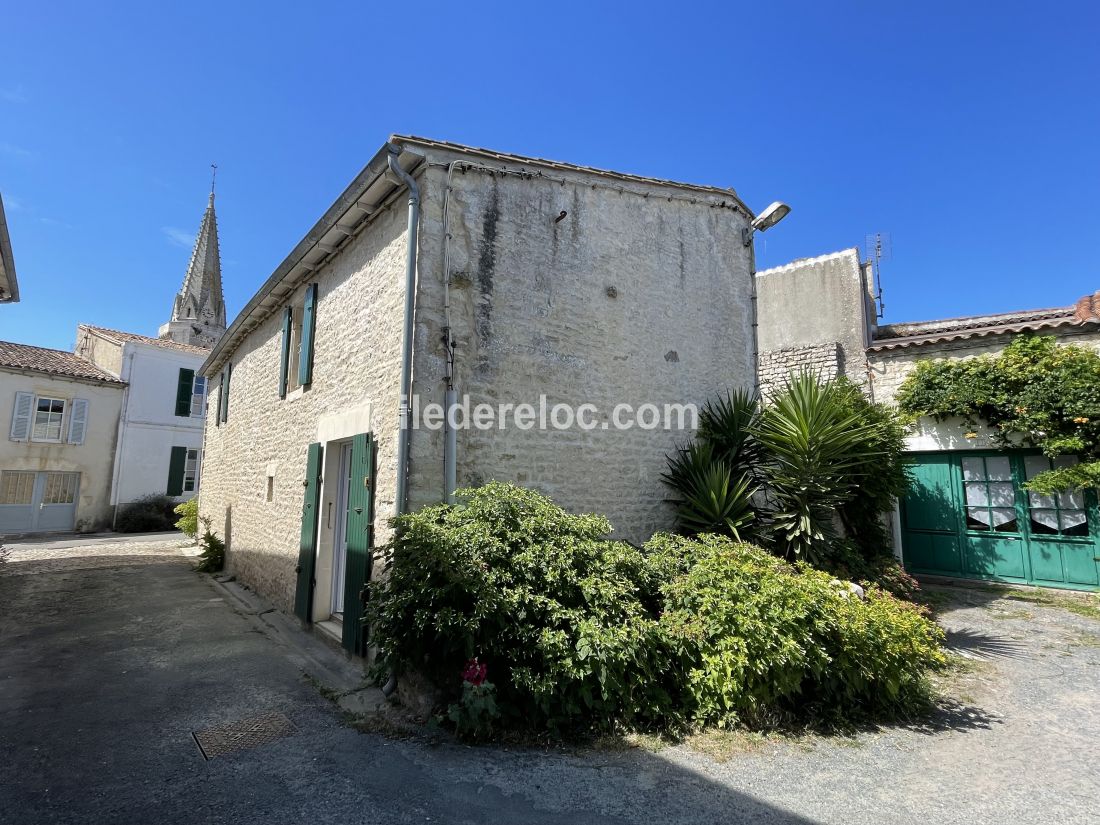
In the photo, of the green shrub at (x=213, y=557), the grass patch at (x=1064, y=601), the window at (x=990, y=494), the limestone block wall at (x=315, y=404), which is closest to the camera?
the limestone block wall at (x=315, y=404)

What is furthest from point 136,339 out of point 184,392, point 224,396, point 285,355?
point 285,355

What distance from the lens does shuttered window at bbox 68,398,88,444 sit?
17000 mm

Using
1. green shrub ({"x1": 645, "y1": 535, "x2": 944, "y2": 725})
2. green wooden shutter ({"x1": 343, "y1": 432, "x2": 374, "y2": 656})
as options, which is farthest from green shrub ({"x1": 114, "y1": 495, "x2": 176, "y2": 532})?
green shrub ({"x1": 645, "y1": 535, "x2": 944, "y2": 725})

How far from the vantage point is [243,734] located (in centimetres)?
386

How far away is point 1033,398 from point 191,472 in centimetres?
2238

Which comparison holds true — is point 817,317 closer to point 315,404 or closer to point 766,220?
point 766,220

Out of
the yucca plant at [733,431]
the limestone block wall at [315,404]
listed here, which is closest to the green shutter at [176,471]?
the limestone block wall at [315,404]

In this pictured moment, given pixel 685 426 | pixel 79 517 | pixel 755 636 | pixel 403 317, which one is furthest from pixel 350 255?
pixel 79 517

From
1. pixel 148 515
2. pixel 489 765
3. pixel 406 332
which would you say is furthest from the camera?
pixel 148 515

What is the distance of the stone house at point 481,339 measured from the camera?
205 inches

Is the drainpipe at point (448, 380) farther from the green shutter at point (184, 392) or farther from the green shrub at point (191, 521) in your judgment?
the green shutter at point (184, 392)

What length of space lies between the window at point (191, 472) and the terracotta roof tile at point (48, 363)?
121 inches

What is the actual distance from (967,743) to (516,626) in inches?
119

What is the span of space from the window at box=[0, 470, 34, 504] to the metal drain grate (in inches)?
700
